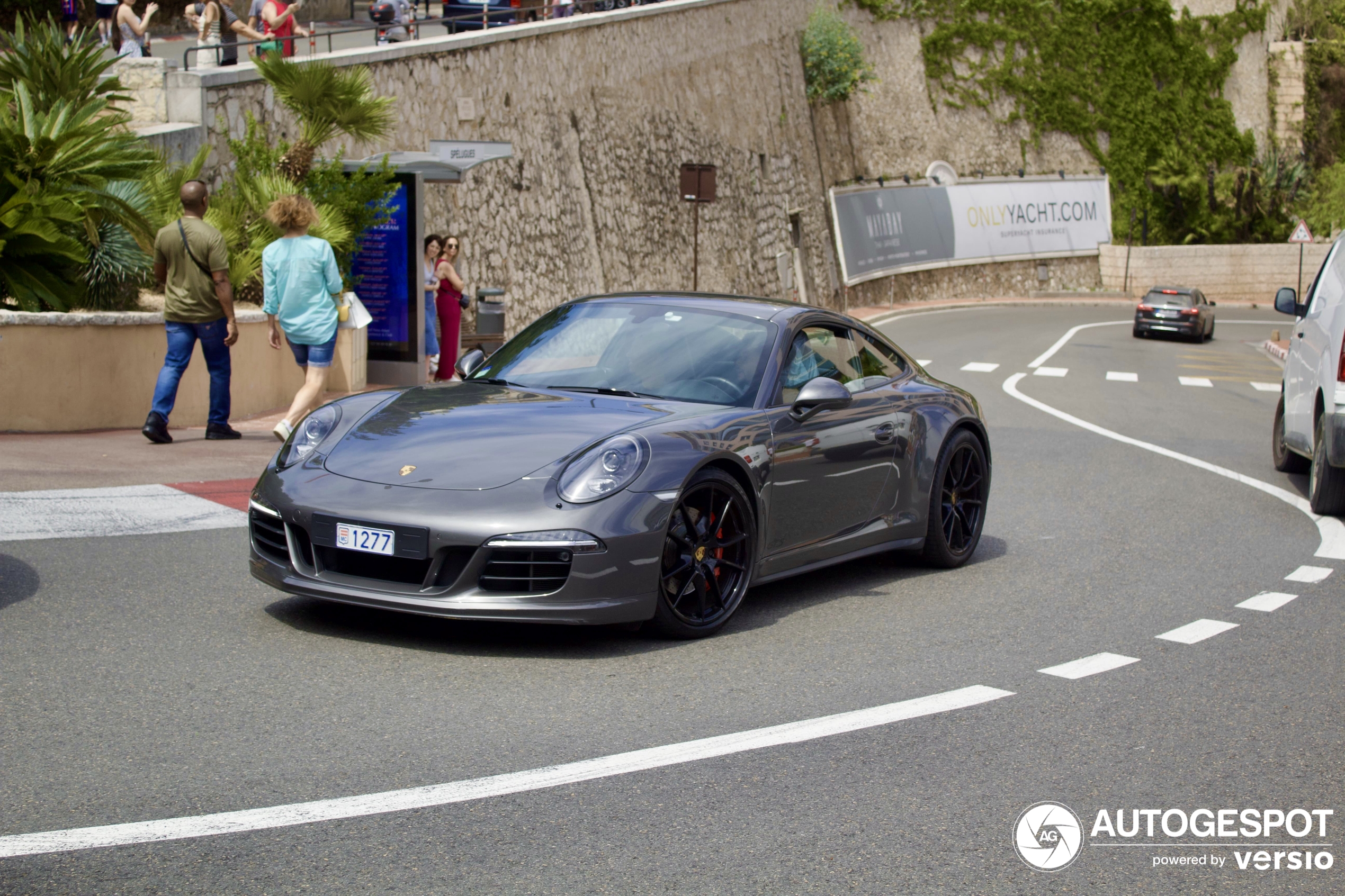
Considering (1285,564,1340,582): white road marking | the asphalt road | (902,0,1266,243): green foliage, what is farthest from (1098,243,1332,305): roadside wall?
the asphalt road

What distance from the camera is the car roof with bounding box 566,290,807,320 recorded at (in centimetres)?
706

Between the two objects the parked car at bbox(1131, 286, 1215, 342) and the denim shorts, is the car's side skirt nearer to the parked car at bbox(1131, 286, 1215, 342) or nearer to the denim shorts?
the denim shorts

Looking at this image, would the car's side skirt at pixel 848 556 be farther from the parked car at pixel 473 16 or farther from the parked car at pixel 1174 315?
the parked car at pixel 1174 315

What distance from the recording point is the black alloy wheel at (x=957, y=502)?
25.1ft

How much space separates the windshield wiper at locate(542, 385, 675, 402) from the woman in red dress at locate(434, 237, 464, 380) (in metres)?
10.7

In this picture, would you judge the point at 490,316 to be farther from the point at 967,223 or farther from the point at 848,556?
the point at 967,223

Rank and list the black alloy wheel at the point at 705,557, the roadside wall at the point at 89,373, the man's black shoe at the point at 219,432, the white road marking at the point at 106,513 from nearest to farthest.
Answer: the black alloy wheel at the point at 705,557, the white road marking at the point at 106,513, the roadside wall at the point at 89,373, the man's black shoe at the point at 219,432

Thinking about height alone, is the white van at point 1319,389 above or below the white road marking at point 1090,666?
above

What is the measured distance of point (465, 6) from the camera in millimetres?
28766

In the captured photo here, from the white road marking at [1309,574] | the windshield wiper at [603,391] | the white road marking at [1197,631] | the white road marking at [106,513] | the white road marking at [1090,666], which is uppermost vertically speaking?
the windshield wiper at [603,391]

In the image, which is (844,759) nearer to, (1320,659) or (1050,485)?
(1320,659)

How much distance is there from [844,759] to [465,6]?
26457mm

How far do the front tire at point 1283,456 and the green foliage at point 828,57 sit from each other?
125 feet

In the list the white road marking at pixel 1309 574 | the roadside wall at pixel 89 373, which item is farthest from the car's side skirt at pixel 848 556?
the roadside wall at pixel 89 373
